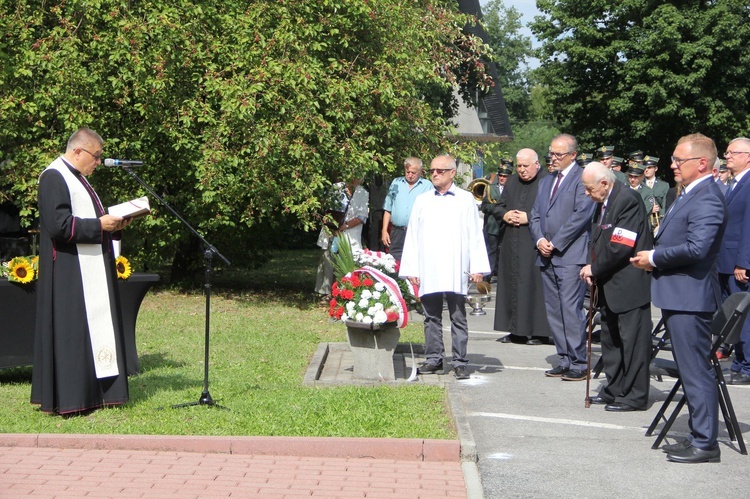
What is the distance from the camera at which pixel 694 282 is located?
7051mm

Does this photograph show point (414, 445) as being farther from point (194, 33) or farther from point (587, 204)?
point (194, 33)

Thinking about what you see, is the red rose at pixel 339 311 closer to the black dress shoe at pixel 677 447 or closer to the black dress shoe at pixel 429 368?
the black dress shoe at pixel 429 368

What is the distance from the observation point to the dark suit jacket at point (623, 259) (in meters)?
8.34

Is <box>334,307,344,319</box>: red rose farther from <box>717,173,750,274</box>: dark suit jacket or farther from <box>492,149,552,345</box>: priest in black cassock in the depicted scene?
<box>717,173,750,274</box>: dark suit jacket

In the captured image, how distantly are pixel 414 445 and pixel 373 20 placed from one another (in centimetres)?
939

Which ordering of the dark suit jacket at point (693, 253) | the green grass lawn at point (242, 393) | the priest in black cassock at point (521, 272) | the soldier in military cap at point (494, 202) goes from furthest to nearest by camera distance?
the soldier in military cap at point (494, 202)
the priest in black cassock at point (521, 272)
the green grass lawn at point (242, 393)
the dark suit jacket at point (693, 253)

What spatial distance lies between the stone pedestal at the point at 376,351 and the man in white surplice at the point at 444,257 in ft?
1.68

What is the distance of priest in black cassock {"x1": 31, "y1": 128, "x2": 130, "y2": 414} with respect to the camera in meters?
7.66

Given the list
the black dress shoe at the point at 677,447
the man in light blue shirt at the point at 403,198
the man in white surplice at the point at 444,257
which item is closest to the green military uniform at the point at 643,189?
the man in light blue shirt at the point at 403,198

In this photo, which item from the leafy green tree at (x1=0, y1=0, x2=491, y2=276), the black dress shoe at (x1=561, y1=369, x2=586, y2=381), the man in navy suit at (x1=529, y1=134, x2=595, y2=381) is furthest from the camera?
the leafy green tree at (x1=0, y1=0, x2=491, y2=276)

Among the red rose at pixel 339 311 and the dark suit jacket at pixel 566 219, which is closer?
the red rose at pixel 339 311

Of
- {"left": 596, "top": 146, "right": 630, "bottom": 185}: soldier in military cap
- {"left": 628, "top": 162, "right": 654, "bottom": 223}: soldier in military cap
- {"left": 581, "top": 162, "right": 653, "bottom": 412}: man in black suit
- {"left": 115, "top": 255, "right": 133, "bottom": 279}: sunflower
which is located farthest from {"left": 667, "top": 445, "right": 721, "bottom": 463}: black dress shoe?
{"left": 628, "top": 162, "right": 654, "bottom": 223}: soldier in military cap

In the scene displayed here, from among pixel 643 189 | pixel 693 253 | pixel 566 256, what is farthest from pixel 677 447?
pixel 643 189

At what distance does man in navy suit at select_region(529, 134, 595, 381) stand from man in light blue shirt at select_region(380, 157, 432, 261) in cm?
344
